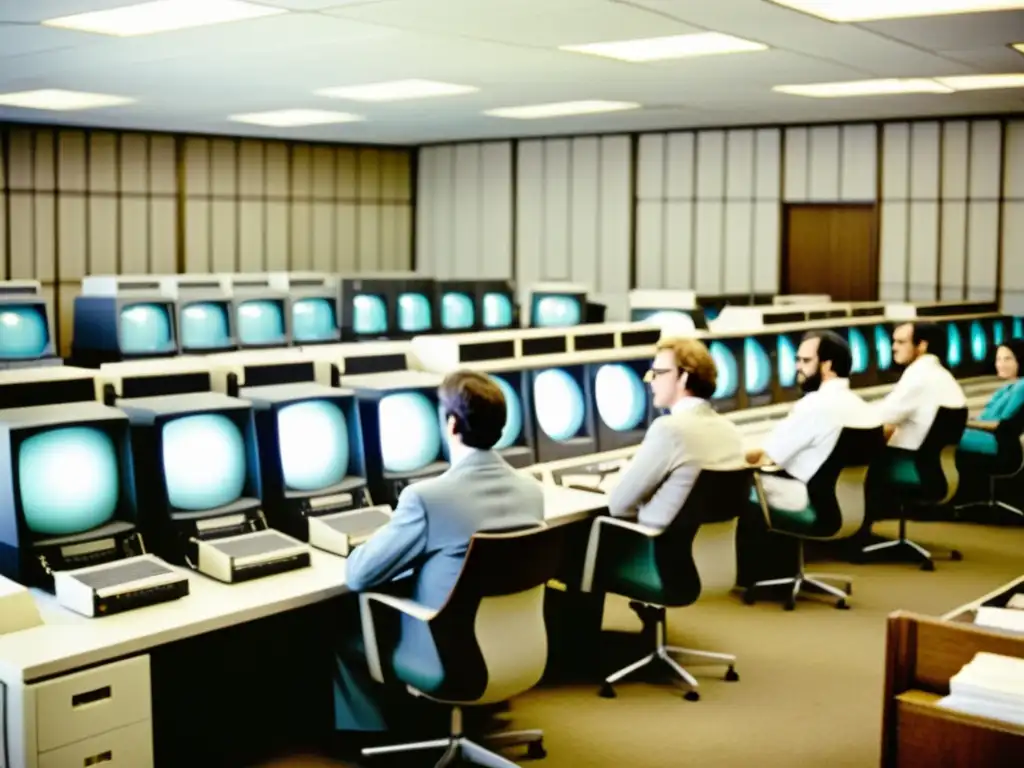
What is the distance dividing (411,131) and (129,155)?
9.03ft

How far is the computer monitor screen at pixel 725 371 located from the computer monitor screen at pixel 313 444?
2870 mm

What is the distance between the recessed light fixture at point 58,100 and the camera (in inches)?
353

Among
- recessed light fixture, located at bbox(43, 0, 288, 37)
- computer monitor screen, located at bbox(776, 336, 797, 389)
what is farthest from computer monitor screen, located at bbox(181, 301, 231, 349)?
computer monitor screen, located at bbox(776, 336, 797, 389)

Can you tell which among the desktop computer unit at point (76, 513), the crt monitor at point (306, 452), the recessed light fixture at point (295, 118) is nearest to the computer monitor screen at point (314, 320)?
the recessed light fixture at point (295, 118)

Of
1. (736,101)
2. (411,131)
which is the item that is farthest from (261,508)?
(411,131)

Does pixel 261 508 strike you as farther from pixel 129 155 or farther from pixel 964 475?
pixel 129 155

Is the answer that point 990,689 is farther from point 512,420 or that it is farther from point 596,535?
point 512,420

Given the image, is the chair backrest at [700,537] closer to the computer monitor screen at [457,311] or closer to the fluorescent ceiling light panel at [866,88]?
the fluorescent ceiling light panel at [866,88]

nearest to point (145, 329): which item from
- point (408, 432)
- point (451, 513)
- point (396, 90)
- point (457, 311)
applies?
point (396, 90)

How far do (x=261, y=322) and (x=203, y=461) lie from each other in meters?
5.92

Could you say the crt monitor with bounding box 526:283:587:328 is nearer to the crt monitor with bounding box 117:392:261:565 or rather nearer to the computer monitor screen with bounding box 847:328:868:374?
the computer monitor screen with bounding box 847:328:868:374

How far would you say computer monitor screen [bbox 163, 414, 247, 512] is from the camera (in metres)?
3.65

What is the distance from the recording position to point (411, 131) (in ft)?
40.2

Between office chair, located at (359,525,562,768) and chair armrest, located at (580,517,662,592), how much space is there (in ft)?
2.73
